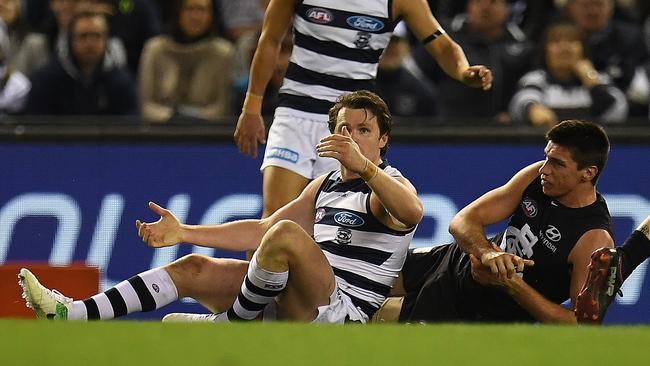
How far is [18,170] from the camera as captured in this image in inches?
374

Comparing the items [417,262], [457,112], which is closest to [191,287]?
[417,262]

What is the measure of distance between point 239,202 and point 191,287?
2.70 meters

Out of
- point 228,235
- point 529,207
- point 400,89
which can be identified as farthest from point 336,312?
point 400,89

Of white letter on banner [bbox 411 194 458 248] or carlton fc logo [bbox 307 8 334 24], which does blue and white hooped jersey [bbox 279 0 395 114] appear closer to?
carlton fc logo [bbox 307 8 334 24]

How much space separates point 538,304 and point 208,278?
149 cm

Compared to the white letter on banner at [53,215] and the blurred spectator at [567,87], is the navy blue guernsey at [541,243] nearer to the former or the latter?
the white letter on banner at [53,215]

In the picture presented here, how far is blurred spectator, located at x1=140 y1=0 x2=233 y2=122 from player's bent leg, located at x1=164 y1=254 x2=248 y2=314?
4.25 meters

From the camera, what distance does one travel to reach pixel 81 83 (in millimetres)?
10953

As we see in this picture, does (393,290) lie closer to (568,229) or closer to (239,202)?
(568,229)

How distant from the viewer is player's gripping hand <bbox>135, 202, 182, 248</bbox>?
260 inches

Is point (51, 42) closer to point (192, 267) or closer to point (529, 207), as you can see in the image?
point (192, 267)

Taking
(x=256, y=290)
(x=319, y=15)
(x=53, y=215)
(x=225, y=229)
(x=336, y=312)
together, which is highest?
(x=319, y=15)

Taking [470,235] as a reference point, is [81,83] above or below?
below

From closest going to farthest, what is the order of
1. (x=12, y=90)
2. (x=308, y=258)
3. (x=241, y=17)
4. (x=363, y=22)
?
(x=308, y=258) < (x=363, y=22) < (x=12, y=90) < (x=241, y=17)
